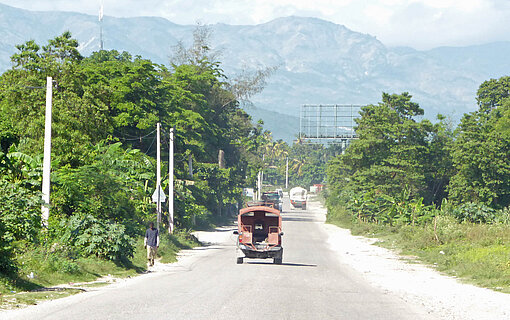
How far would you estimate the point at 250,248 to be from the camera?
30.2 m

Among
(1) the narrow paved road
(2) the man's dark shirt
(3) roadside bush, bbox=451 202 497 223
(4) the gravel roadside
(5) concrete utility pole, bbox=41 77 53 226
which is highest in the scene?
(5) concrete utility pole, bbox=41 77 53 226

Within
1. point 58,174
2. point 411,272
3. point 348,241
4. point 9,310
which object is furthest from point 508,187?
point 9,310

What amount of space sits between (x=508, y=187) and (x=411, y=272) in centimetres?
2477

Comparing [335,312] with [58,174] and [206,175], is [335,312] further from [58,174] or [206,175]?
[206,175]

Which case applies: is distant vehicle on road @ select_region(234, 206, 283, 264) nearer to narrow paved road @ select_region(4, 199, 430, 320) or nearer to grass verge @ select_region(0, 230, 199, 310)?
narrow paved road @ select_region(4, 199, 430, 320)

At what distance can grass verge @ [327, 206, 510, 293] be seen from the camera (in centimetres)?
2630

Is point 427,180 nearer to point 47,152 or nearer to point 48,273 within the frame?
point 47,152

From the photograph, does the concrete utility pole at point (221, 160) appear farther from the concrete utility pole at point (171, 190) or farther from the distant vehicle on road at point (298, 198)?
the distant vehicle on road at point (298, 198)

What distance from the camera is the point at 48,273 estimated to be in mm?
20125

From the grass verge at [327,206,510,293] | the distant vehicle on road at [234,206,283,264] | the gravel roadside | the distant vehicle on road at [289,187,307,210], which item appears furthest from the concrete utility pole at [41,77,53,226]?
the distant vehicle on road at [289,187,307,210]

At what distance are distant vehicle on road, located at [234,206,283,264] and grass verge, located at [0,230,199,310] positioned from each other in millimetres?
4619

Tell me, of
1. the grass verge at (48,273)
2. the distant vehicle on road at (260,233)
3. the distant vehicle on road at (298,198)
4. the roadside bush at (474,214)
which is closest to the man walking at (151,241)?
the grass verge at (48,273)

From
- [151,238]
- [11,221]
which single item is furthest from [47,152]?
[151,238]

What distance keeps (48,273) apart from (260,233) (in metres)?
14.8
